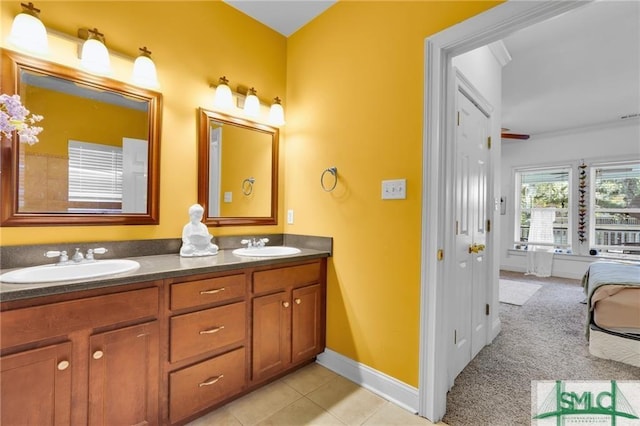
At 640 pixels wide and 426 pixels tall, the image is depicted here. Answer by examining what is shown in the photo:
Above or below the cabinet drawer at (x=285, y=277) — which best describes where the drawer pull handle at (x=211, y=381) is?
below

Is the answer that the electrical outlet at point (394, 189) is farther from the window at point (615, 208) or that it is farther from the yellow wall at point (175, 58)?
the window at point (615, 208)

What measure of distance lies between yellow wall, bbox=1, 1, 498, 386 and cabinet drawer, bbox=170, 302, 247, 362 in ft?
2.17

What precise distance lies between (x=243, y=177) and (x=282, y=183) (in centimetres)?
36

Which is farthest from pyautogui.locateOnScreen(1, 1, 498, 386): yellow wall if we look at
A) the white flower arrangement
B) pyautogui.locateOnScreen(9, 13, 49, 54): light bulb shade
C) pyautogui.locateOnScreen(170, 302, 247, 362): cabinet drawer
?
pyautogui.locateOnScreen(170, 302, 247, 362): cabinet drawer

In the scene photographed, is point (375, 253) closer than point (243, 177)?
Yes

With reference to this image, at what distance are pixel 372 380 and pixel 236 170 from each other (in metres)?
1.78

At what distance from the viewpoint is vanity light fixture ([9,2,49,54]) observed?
4.51 feet

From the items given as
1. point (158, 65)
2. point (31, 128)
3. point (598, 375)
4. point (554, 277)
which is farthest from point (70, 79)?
point (554, 277)

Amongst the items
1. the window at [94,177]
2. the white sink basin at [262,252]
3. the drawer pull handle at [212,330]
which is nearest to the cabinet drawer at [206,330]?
the drawer pull handle at [212,330]

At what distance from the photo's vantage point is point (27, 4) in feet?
4.74

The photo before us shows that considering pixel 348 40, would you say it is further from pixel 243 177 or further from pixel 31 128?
pixel 31 128

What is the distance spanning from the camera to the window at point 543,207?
544cm

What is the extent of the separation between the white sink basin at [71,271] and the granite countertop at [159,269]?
6 cm

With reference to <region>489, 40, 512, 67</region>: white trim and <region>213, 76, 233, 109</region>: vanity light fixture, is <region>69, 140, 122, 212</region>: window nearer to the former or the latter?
<region>213, 76, 233, 109</region>: vanity light fixture
